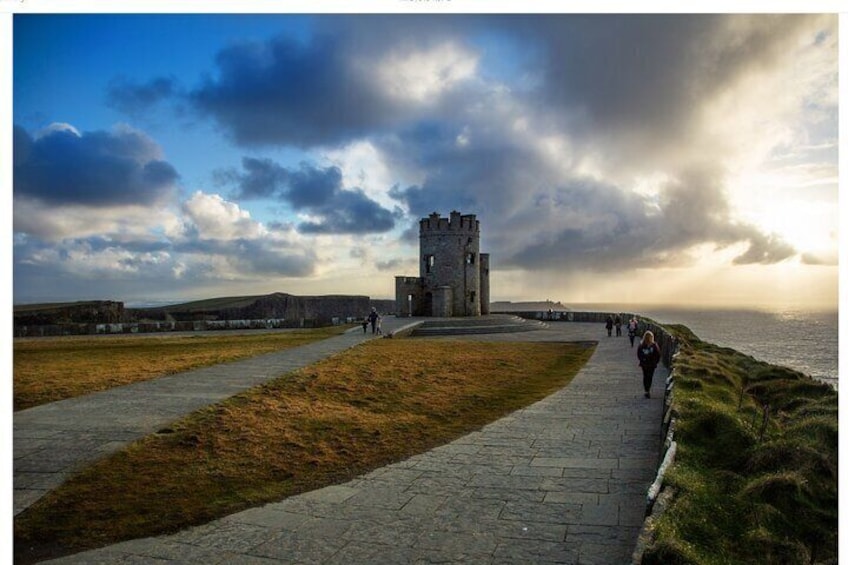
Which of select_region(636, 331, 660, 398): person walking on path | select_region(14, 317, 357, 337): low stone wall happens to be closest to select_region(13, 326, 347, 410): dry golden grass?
select_region(14, 317, 357, 337): low stone wall

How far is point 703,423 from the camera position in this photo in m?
7.29

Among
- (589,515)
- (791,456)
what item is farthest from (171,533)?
(791,456)

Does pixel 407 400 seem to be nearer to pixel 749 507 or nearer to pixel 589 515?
pixel 589 515

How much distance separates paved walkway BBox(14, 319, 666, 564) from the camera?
14.9 feet

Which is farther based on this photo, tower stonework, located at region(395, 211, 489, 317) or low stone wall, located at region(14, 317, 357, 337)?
tower stonework, located at region(395, 211, 489, 317)

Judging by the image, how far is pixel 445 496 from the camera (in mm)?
5785

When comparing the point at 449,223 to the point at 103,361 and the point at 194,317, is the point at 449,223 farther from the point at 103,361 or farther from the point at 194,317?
the point at 103,361

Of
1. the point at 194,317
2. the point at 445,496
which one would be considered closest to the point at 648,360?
the point at 445,496

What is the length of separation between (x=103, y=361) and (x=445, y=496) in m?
14.1

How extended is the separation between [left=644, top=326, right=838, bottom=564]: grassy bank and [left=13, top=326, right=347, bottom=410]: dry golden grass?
35.0 feet

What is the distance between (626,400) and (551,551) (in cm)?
728

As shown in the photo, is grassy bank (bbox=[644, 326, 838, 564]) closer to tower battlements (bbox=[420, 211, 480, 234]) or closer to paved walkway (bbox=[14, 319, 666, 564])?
paved walkway (bbox=[14, 319, 666, 564])
